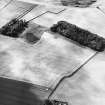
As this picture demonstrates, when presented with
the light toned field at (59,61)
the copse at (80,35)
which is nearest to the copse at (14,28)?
the light toned field at (59,61)

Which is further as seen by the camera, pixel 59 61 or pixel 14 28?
pixel 14 28

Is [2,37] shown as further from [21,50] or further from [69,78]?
Answer: [69,78]

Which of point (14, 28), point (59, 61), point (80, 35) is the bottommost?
point (59, 61)

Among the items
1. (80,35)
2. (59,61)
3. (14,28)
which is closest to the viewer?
(59,61)

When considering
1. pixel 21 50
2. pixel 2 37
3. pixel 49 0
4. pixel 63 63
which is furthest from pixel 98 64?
pixel 49 0

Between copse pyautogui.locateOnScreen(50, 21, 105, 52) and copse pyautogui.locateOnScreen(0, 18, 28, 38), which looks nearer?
copse pyautogui.locateOnScreen(50, 21, 105, 52)

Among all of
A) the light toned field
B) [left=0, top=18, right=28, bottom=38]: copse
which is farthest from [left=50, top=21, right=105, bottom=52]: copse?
[left=0, top=18, right=28, bottom=38]: copse

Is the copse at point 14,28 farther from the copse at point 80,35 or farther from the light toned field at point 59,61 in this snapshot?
the copse at point 80,35

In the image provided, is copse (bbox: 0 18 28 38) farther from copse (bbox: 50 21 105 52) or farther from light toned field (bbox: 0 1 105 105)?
copse (bbox: 50 21 105 52)

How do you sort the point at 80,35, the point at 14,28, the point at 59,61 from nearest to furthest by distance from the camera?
the point at 59,61 → the point at 80,35 → the point at 14,28

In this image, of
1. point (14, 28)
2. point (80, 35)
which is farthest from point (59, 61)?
point (14, 28)

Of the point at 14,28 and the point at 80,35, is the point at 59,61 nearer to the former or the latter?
the point at 80,35

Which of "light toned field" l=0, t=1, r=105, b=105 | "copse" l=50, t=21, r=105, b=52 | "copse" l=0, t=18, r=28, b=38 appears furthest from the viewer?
"copse" l=0, t=18, r=28, b=38

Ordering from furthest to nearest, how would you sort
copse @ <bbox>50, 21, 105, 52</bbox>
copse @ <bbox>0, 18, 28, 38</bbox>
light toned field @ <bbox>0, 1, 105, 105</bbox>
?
copse @ <bbox>0, 18, 28, 38</bbox>, copse @ <bbox>50, 21, 105, 52</bbox>, light toned field @ <bbox>0, 1, 105, 105</bbox>
